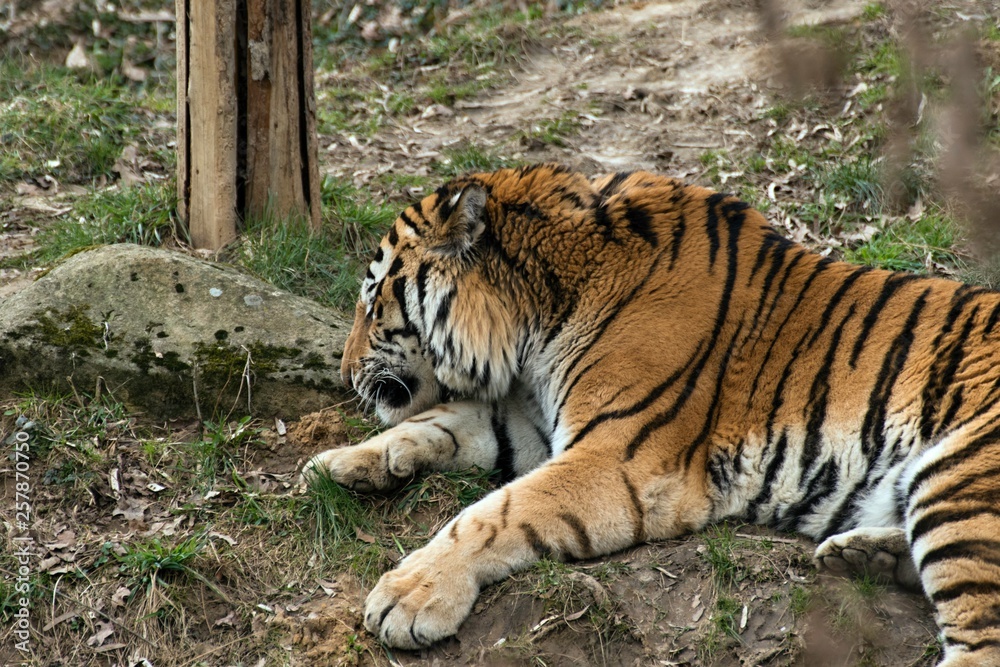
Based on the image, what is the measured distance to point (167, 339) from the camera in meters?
4.21

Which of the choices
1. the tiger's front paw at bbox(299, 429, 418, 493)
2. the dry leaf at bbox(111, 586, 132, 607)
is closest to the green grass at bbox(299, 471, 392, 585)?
the tiger's front paw at bbox(299, 429, 418, 493)

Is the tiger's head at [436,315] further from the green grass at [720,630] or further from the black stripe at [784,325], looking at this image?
the green grass at [720,630]

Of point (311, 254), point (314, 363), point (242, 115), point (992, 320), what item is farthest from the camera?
point (311, 254)

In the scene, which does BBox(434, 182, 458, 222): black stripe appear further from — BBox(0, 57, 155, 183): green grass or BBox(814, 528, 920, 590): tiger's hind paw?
BBox(0, 57, 155, 183): green grass

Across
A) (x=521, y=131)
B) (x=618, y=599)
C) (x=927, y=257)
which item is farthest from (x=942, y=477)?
(x=521, y=131)

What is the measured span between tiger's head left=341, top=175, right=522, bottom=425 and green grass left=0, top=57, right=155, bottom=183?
3.20m

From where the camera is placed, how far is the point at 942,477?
3.15 metres

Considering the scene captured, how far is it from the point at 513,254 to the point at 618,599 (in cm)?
139

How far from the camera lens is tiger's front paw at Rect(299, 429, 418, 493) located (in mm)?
3750

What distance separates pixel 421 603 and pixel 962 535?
172 cm

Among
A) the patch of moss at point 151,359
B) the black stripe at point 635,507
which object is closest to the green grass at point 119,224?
the patch of moss at point 151,359

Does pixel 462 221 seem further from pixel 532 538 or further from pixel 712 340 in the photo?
pixel 532 538

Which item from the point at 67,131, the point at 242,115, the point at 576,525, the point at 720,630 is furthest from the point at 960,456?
the point at 67,131

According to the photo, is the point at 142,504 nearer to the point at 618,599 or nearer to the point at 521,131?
the point at 618,599
